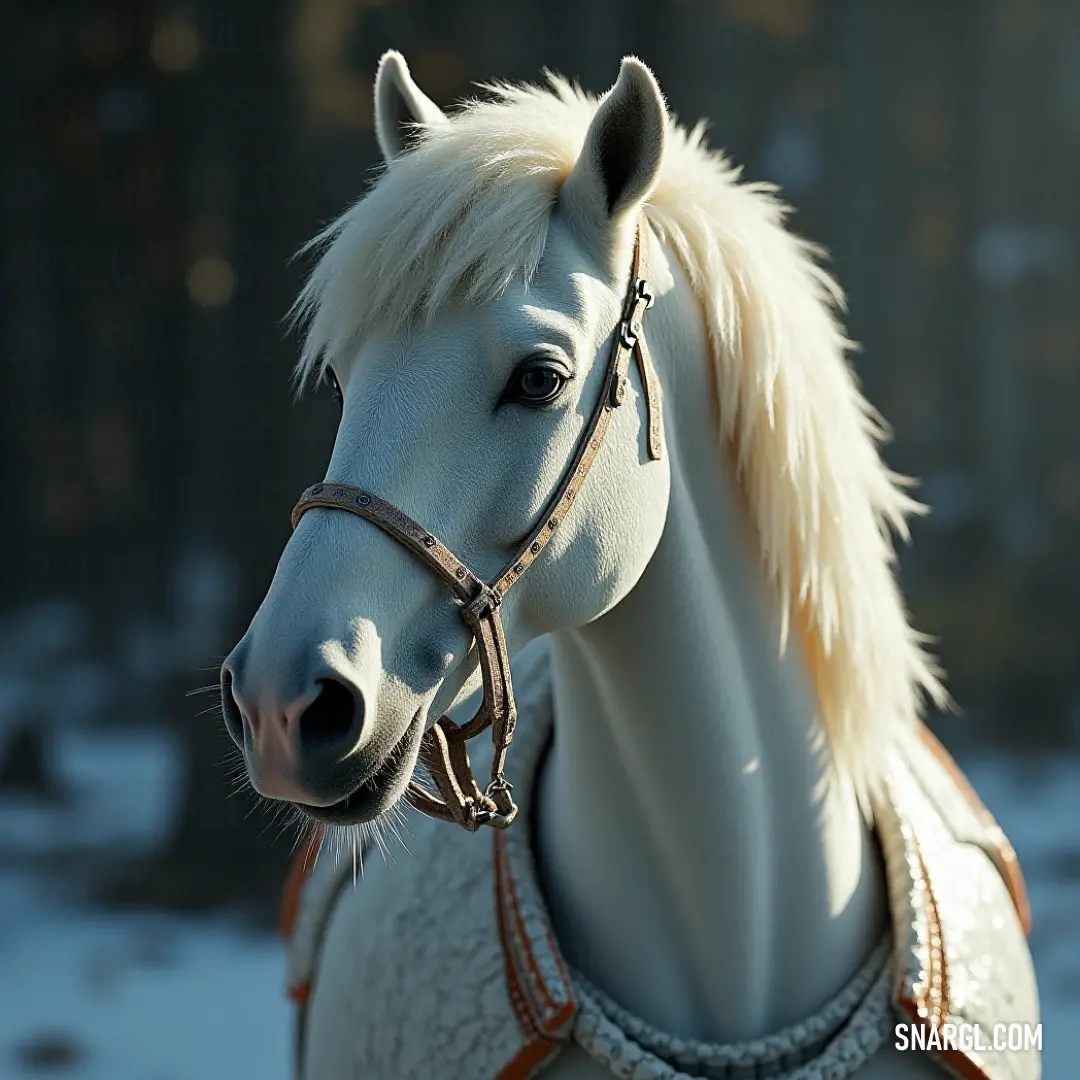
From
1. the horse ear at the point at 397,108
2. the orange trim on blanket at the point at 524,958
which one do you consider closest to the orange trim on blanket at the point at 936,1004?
the orange trim on blanket at the point at 524,958

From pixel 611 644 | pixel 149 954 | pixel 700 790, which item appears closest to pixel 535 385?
pixel 611 644

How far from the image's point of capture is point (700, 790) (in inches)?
41.4

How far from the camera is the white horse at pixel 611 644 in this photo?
0.88 metres

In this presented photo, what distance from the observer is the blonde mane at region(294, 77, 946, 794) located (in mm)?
909

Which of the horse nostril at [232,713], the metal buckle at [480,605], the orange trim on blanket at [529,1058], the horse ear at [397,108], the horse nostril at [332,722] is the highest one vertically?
the horse ear at [397,108]

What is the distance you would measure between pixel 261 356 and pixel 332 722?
10.2ft

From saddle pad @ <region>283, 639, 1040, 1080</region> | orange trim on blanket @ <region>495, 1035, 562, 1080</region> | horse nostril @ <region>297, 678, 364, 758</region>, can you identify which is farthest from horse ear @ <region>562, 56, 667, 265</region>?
orange trim on blanket @ <region>495, 1035, 562, 1080</region>

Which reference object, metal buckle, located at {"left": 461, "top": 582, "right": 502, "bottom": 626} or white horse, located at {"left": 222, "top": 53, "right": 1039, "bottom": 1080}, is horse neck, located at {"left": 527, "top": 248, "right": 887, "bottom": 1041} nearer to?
white horse, located at {"left": 222, "top": 53, "right": 1039, "bottom": 1080}

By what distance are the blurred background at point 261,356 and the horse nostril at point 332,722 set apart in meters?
2.47

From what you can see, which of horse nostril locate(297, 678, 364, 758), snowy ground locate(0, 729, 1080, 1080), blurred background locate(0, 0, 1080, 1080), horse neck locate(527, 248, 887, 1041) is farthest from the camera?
blurred background locate(0, 0, 1080, 1080)

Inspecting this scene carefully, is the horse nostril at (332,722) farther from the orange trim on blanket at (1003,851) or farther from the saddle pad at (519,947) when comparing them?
the orange trim on blanket at (1003,851)

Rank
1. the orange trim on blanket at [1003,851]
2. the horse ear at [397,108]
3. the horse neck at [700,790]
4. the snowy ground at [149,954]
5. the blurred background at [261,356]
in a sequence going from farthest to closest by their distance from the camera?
the blurred background at [261,356] → the snowy ground at [149,954] → the orange trim on blanket at [1003,851] → the horse ear at [397,108] → the horse neck at [700,790]

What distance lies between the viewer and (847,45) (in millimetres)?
4355

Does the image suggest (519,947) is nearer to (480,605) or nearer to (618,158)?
(480,605)
